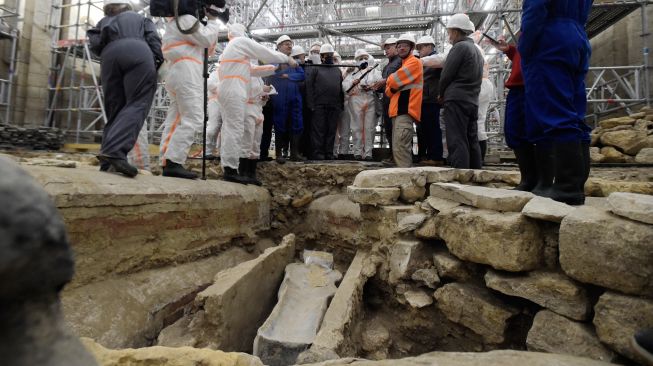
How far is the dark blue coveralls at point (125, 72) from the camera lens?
294 cm

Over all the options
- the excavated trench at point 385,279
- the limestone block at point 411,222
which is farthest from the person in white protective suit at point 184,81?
the limestone block at point 411,222

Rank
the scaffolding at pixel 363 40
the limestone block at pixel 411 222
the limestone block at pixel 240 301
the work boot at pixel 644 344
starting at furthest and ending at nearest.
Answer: the scaffolding at pixel 363 40 < the limestone block at pixel 411 222 < the limestone block at pixel 240 301 < the work boot at pixel 644 344

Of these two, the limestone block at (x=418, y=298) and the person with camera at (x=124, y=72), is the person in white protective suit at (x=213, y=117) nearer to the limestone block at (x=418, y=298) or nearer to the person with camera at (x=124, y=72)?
the person with camera at (x=124, y=72)

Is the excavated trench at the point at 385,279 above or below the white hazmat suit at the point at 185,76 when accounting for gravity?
below

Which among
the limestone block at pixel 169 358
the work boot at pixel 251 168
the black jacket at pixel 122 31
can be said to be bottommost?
the limestone block at pixel 169 358

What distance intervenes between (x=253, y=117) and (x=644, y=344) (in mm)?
4150

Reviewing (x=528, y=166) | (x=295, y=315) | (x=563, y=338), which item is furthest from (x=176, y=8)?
(x=563, y=338)

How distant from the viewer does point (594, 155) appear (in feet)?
16.8

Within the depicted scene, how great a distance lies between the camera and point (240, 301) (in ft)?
7.54

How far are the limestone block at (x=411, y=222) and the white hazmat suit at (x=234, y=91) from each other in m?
2.43

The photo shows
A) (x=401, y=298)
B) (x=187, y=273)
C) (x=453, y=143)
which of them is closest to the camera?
(x=401, y=298)

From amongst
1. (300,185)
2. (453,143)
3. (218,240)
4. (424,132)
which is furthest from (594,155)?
(218,240)

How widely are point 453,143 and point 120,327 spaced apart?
11.0ft

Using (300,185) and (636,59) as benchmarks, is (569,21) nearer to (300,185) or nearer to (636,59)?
(300,185)
